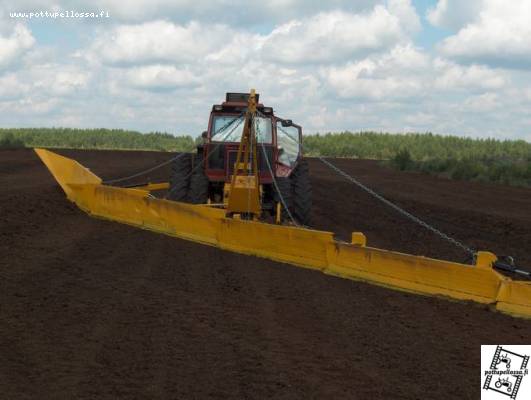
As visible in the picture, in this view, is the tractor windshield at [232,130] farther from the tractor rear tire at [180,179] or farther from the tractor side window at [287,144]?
the tractor rear tire at [180,179]

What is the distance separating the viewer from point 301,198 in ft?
44.9

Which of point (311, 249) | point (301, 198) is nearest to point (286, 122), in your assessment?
point (301, 198)

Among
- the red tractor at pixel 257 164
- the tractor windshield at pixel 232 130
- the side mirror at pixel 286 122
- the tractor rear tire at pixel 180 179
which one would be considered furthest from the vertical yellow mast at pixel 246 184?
the tractor rear tire at pixel 180 179

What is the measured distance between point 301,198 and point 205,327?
23.4 ft

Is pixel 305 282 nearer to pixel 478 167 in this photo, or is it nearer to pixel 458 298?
pixel 458 298

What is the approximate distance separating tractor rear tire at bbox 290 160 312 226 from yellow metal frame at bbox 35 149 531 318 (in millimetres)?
2440

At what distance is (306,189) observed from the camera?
13844mm

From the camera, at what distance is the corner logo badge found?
5426 millimetres

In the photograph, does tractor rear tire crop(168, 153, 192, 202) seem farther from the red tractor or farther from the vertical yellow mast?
the vertical yellow mast

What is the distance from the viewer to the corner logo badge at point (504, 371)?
5.43 metres

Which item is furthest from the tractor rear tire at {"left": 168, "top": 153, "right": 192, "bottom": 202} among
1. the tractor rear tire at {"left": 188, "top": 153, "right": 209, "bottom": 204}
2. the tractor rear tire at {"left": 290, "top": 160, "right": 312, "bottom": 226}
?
the tractor rear tire at {"left": 290, "top": 160, "right": 312, "bottom": 226}

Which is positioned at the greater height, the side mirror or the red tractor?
the side mirror

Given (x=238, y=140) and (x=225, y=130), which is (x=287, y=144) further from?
(x=225, y=130)

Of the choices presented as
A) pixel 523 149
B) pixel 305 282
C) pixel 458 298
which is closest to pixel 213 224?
pixel 305 282
